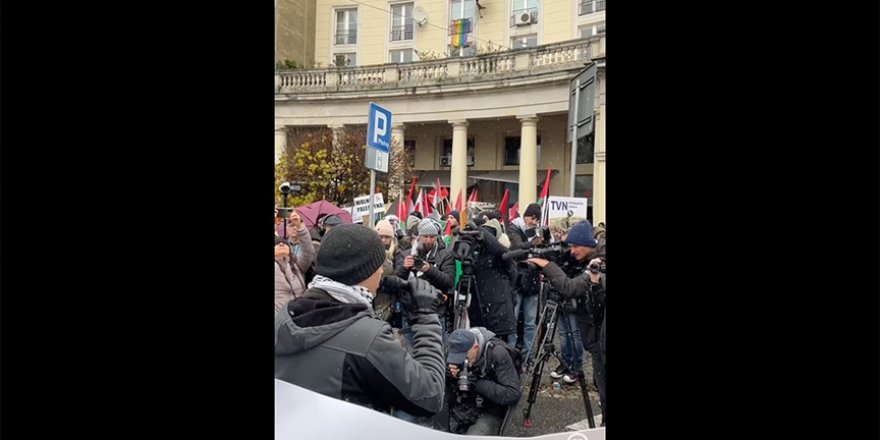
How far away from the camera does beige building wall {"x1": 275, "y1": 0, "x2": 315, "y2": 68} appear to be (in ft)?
4.71

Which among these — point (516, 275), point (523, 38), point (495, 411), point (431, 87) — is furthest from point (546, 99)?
point (495, 411)

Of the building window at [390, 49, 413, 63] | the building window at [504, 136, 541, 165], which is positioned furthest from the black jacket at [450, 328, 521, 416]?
the building window at [390, 49, 413, 63]

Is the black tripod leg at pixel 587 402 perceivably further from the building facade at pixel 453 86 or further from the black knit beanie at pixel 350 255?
the black knit beanie at pixel 350 255

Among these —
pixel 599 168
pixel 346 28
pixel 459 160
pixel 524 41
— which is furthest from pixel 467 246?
pixel 346 28

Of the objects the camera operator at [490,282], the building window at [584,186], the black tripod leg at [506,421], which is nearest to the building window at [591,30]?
the building window at [584,186]

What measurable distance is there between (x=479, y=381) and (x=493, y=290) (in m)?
0.24

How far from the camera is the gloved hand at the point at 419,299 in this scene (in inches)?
51.3

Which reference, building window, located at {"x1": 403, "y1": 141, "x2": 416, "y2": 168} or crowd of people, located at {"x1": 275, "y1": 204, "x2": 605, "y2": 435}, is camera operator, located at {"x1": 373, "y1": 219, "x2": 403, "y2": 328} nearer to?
crowd of people, located at {"x1": 275, "y1": 204, "x2": 605, "y2": 435}

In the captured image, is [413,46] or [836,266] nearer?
[836,266]

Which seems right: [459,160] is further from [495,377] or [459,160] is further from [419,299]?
[495,377]

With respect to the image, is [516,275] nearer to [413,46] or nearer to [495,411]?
[495,411]

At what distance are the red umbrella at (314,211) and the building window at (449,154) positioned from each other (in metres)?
0.31

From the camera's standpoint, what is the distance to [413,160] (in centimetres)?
152
